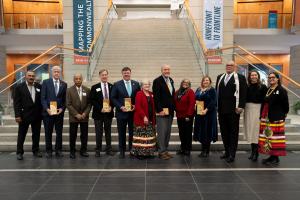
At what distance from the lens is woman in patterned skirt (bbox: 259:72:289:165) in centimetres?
568

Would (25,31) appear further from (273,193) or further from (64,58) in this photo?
(273,193)

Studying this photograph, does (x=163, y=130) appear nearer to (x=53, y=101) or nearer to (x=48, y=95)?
(x=53, y=101)

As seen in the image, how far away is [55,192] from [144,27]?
11.8 meters

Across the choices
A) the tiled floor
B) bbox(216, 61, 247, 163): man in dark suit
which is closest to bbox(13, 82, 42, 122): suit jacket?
the tiled floor

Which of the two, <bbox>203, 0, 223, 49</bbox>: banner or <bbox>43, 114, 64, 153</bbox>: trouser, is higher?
<bbox>203, 0, 223, 49</bbox>: banner

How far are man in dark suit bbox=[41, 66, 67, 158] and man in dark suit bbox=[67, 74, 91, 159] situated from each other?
0.67ft

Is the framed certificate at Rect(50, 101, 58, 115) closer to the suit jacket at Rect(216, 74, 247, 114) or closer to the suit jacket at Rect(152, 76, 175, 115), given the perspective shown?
the suit jacket at Rect(152, 76, 175, 115)

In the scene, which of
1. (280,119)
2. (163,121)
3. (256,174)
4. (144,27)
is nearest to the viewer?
(256,174)

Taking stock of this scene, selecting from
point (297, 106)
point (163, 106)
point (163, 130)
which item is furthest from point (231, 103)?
point (297, 106)

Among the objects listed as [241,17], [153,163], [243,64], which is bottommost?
[153,163]

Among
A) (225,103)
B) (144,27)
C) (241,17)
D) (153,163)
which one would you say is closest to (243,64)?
(225,103)

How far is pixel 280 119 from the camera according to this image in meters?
5.71

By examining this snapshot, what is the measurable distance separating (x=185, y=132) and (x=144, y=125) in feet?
2.75

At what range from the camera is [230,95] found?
600 cm
